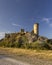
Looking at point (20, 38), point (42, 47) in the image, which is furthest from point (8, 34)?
point (42, 47)

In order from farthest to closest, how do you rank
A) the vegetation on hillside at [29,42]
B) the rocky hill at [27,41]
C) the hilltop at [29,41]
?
the rocky hill at [27,41] < the hilltop at [29,41] < the vegetation on hillside at [29,42]

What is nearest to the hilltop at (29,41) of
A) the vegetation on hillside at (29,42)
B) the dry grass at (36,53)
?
the vegetation on hillside at (29,42)

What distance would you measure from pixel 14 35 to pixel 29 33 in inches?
182

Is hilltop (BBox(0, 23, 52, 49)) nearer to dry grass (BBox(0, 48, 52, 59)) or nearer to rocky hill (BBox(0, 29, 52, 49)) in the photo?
rocky hill (BBox(0, 29, 52, 49))

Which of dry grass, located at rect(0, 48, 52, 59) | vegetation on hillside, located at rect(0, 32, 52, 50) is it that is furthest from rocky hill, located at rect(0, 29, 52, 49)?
dry grass, located at rect(0, 48, 52, 59)

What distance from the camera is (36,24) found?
125 feet

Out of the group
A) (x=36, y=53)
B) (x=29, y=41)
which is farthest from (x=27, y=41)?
(x=36, y=53)

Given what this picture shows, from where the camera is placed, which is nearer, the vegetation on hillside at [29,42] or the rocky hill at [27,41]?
the vegetation on hillside at [29,42]

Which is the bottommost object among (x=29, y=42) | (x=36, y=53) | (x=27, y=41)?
(x=36, y=53)

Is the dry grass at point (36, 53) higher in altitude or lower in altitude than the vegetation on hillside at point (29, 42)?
lower

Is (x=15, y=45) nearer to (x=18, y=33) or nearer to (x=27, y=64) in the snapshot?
(x=18, y=33)

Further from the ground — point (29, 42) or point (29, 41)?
point (29, 41)

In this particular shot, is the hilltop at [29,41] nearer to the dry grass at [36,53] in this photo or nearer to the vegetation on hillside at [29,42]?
the vegetation on hillside at [29,42]

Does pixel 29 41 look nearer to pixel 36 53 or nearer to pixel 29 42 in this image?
pixel 29 42
